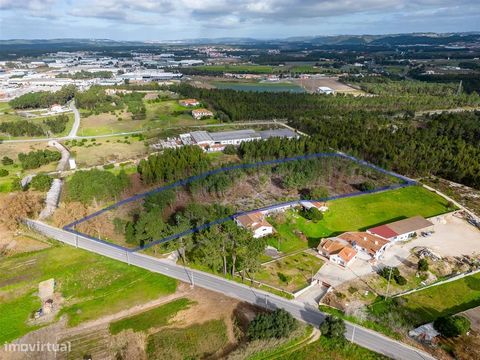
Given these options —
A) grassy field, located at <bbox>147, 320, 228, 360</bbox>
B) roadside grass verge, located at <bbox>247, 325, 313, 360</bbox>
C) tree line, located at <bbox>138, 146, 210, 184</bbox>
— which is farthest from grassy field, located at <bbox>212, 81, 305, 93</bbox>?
roadside grass verge, located at <bbox>247, 325, 313, 360</bbox>

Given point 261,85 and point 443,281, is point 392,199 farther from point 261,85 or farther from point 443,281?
point 261,85

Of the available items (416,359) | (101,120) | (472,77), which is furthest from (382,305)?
(472,77)

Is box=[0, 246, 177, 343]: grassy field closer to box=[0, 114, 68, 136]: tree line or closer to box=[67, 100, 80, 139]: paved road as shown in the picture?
box=[67, 100, 80, 139]: paved road

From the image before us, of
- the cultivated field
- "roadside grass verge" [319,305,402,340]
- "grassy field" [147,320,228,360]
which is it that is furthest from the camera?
the cultivated field

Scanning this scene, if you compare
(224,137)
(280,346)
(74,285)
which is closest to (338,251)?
(280,346)

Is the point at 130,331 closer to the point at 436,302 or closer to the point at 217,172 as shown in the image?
the point at 436,302

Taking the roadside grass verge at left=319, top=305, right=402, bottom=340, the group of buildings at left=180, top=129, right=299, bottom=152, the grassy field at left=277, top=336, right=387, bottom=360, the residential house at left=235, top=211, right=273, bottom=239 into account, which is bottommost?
the grassy field at left=277, top=336, right=387, bottom=360
